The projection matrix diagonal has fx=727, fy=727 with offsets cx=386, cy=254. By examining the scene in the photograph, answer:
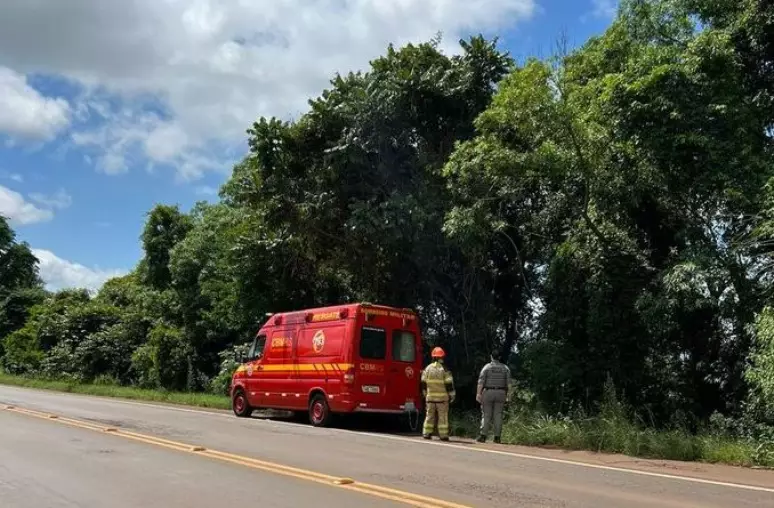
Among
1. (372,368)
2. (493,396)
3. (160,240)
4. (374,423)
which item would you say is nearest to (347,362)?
(372,368)

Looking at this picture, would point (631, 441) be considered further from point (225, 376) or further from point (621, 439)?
point (225, 376)

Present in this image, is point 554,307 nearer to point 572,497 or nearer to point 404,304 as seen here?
point 404,304

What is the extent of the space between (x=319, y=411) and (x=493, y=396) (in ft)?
14.2

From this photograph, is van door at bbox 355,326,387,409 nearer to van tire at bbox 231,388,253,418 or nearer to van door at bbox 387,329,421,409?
van door at bbox 387,329,421,409

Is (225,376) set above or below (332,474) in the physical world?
above

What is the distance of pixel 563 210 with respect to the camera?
1656 centimetres

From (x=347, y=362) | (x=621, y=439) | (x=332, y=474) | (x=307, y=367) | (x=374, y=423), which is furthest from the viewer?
(x=374, y=423)

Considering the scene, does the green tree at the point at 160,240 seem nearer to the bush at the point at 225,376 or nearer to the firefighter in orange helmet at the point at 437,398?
the bush at the point at 225,376

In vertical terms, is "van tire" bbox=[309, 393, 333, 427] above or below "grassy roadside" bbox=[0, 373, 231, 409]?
below

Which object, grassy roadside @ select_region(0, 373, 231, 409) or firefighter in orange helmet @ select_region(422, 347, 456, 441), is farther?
grassy roadside @ select_region(0, 373, 231, 409)


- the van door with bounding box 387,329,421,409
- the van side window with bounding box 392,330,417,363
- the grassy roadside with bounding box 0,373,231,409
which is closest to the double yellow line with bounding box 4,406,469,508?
the van door with bounding box 387,329,421,409

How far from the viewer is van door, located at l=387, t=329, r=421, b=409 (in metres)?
15.8

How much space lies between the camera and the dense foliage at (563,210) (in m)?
12.7

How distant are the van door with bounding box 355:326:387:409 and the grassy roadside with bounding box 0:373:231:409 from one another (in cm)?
802
